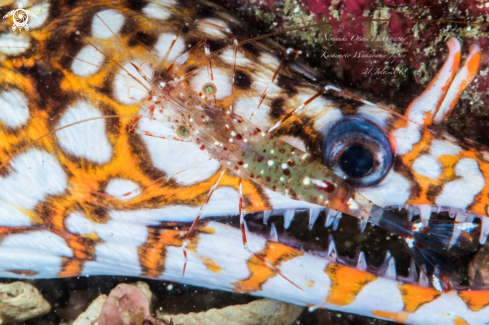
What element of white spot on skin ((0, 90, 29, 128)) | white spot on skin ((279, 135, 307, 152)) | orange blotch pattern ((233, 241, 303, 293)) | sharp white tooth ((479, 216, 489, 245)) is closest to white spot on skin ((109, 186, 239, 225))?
orange blotch pattern ((233, 241, 303, 293))

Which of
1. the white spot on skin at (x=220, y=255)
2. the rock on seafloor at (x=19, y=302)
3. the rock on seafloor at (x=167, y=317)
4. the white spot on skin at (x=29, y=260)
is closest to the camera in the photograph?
the white spot on skin at (x=220, y=255)

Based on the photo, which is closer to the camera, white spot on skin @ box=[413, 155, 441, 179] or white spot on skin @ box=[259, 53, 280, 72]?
white spot on skin @ box=[413, 155, 441, 179]

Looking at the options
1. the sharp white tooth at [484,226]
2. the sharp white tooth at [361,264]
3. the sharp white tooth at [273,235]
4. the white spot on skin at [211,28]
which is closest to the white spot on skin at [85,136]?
the white spot on skin at [211,28]

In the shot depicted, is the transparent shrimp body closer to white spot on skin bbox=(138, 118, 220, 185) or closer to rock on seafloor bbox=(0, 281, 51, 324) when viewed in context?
white spot on skin bbox=(138, 118, 220, 185)

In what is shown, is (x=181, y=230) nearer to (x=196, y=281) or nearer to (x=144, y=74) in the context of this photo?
(x=196, y=281)

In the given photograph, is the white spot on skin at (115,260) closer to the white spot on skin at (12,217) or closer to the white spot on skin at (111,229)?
the white spot on skin at (111,229)

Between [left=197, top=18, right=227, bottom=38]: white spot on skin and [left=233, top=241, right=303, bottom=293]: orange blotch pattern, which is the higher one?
[left=197, top=18, right=227, bottom=38]: white spot on skin
